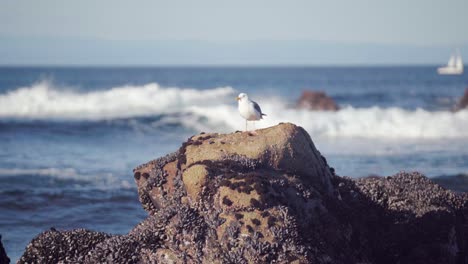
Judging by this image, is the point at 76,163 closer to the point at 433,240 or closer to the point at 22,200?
the point at 22,200

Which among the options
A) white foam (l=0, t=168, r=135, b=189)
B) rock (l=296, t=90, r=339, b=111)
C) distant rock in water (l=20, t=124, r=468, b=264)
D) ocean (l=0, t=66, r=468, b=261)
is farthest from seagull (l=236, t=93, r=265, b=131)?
rock (l=296, t=90, r=339, b=111)

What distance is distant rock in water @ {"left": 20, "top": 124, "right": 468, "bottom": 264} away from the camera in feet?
18.1

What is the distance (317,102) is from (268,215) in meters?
28.4

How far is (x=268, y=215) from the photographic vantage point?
557 centimetres

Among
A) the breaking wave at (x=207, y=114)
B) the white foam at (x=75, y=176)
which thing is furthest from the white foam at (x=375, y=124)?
the white foam at (x=75, y=176)

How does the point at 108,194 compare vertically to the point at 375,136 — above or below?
below

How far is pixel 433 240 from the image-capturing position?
670 centimetres

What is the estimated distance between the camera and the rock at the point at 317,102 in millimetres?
32531

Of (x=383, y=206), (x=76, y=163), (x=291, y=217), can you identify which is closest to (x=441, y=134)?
(x=76, y=163)

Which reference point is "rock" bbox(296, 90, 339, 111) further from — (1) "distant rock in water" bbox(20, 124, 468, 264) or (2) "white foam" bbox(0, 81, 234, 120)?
(1) "distant rock in water" bbox(20, 124, 468, 264)

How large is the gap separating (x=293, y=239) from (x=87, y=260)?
1.65 meters

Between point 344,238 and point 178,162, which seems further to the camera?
point 178,162

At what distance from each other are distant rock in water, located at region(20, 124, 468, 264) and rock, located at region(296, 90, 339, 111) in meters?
25.1

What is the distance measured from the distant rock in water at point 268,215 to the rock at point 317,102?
82.2ft
